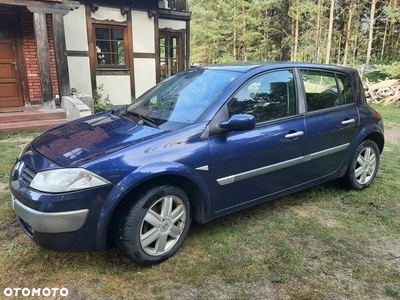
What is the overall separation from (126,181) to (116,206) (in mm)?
193

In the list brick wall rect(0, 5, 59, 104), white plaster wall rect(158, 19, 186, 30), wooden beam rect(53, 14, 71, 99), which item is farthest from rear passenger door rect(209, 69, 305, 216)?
white plaster wall rect(158, 19, 186, 30)

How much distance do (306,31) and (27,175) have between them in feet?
80.7

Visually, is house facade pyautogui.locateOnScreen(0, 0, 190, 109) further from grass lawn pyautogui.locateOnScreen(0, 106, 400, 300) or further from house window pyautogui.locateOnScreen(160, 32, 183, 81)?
grass lawn pyautogui.locateOnScreen(0, 106, 400, 300)

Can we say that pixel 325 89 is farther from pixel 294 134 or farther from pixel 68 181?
pixel 68 181

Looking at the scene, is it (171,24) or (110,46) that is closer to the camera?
(110,46)

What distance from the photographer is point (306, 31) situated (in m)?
23.5

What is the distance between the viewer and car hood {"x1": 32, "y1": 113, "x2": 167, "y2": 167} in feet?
7.38

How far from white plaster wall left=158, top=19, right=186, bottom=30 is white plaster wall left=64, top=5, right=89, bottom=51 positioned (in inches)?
103

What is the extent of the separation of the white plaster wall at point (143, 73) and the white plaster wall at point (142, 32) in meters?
0.32

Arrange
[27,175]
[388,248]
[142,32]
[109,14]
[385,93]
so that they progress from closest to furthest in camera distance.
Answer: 1. [27,175]
2. [388,248]
3. [109,14]
4. [142,32]
5. [385,93]

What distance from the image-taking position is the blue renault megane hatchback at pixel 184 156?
2.14 m

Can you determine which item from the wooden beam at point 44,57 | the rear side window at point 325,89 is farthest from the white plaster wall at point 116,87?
the rear side window at point 325,89

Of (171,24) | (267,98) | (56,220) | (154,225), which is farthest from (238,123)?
(171,24)

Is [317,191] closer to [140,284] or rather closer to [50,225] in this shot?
[140,284]
